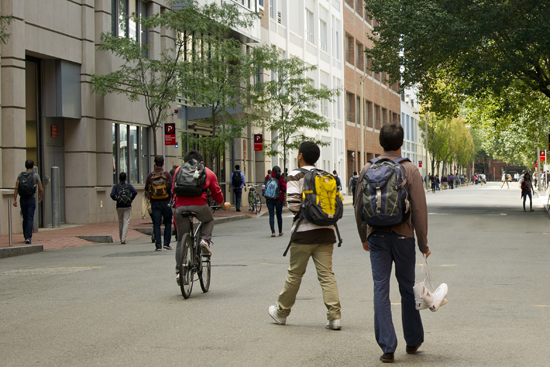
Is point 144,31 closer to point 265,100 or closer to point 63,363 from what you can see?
point 265,100

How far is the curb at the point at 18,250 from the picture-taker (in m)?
14.7

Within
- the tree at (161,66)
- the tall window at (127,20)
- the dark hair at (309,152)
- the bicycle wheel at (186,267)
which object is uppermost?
the tall window at (127,20)

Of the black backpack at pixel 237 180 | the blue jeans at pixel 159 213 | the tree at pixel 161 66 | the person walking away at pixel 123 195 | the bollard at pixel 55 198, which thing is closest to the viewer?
the blue jeans at pixel 159 213

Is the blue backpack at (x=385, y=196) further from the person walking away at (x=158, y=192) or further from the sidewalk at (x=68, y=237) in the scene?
the sidewalk at (x=68, y=237)

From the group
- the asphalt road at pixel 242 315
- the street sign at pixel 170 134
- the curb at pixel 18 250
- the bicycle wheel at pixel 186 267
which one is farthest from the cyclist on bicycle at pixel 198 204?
the street sign at pixel 170 134

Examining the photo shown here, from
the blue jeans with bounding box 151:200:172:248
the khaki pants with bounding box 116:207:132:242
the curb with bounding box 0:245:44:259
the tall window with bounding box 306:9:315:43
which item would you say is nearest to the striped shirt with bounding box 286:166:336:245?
the blue jeans with bounding box 151:200:172:248

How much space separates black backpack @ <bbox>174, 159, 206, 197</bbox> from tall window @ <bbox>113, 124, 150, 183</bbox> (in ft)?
53.4

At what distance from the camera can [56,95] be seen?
21969 millimetres

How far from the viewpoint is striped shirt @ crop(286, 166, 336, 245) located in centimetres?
704

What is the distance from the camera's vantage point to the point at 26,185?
1652 centimetres

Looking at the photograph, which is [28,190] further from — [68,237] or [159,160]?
[159,160]

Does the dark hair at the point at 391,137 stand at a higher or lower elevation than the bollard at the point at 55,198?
higher

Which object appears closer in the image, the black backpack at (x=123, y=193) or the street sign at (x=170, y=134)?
the black backpack at (x=123, y=193)

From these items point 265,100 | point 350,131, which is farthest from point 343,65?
point 265,100
